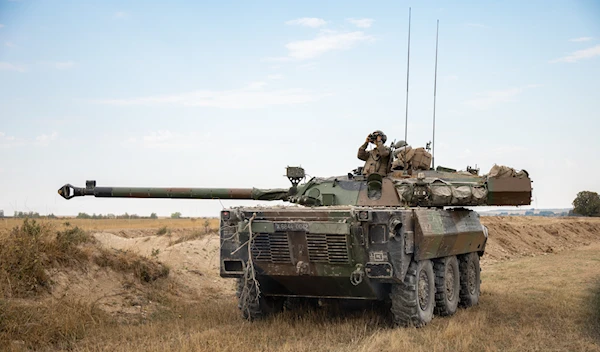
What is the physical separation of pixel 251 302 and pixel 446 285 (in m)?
3.31

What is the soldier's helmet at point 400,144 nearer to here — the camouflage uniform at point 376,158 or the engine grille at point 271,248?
the camouflage uniform at point 376,158

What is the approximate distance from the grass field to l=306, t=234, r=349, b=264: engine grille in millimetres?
938

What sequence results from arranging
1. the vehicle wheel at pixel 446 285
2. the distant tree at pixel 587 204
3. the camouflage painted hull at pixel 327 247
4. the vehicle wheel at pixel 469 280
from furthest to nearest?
the distant tree at pixel 587 204 < the vehicle wheel at pixel 469 280 < the vehicle wheel at pixel 446 285 < the camouflage painted hull at pixel 327 247

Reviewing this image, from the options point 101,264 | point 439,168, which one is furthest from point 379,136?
point 101,264

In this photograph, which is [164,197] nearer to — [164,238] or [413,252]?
[413,252]

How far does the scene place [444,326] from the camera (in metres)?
11.3

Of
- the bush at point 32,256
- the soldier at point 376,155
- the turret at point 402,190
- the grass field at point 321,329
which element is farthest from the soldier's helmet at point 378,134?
the bush at point 32,256

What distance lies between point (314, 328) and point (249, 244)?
56.5 inches

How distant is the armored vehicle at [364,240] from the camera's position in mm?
10672

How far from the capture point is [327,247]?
10.8 meters

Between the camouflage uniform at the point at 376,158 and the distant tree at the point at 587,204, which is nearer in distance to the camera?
the camouflage uniform at the point at 376,158

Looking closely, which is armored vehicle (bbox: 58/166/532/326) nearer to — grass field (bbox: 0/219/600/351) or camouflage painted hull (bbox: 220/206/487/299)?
camouflage painted hull (bbox: 220/206/487/299)

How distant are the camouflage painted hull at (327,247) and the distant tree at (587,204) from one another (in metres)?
49.4

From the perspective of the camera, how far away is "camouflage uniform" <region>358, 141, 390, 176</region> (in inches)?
539
